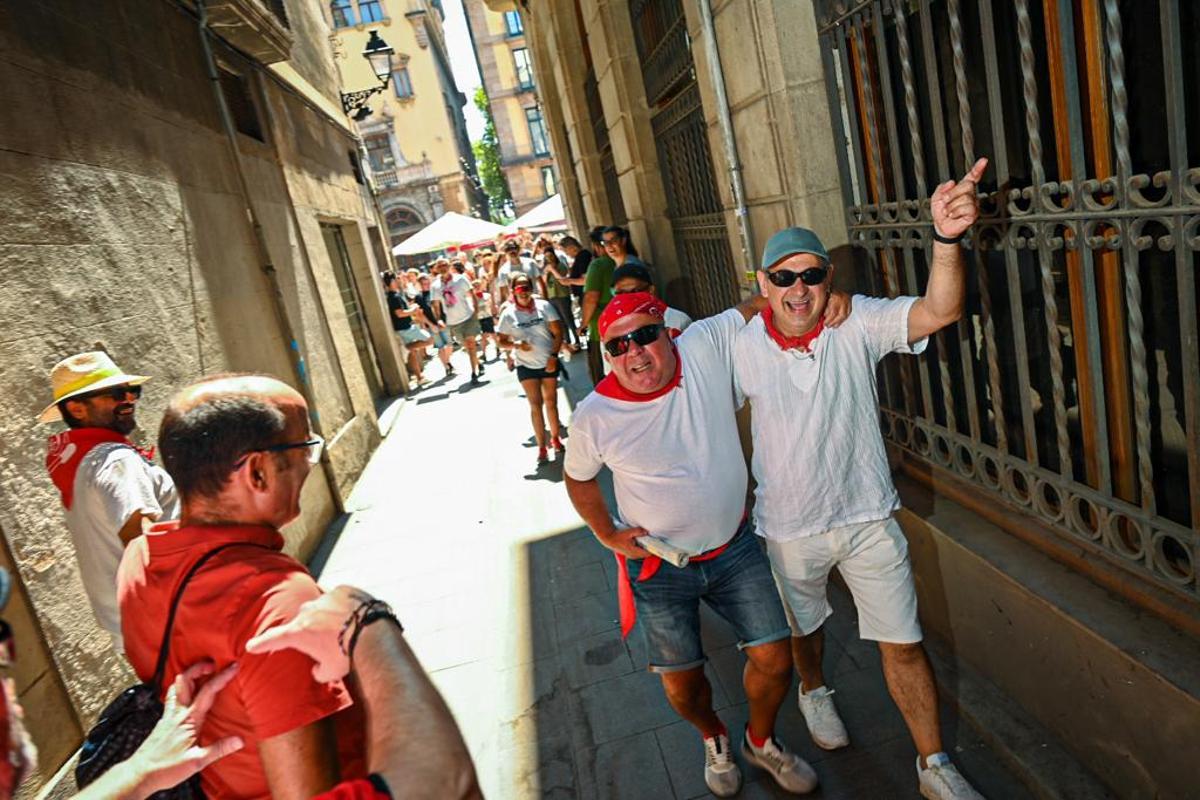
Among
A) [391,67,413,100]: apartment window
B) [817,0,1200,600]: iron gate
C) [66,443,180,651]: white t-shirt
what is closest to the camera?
[817,0,1200,600]: iron gate

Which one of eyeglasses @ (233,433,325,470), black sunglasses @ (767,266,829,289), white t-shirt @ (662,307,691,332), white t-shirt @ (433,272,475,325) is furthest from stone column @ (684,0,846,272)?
white t-shirt @ (433,272,475,325)

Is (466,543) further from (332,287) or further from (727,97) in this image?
(332,287)

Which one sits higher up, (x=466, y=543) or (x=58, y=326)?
(x=58, y=326)

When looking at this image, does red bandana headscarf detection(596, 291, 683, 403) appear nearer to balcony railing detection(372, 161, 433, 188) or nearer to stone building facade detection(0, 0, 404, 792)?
stone building facade detection(0, 0, 404, 792)

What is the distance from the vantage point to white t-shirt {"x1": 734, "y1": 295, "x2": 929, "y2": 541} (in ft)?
8.91

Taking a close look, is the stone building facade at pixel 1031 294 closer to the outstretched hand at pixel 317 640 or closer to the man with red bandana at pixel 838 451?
the man with red bandana at pixel 838 451

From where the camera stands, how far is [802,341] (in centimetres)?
274

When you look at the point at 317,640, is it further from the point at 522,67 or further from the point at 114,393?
the point at 522,67

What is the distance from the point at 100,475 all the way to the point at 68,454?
24cm

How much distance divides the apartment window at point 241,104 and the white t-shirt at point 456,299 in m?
5.06

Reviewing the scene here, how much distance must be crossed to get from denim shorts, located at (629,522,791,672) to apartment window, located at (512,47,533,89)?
179 feet

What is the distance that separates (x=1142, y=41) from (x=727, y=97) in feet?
7.21

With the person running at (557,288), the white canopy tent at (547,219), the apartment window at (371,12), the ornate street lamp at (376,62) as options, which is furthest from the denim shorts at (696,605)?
the apartment window at (371,12)

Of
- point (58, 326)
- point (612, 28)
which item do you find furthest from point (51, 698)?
point (612, 28)
